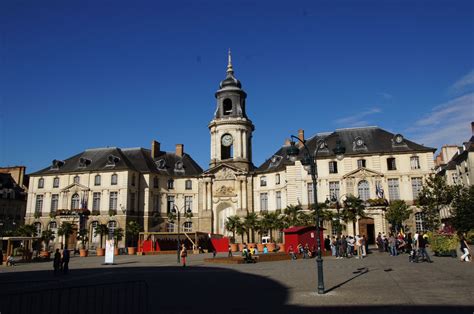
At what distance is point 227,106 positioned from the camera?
2304 inches

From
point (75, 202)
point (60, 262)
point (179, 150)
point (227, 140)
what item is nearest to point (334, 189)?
point (227, 140)

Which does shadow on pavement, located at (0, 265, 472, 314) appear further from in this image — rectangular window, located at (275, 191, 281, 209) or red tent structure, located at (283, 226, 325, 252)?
Answer: rectangular window, located at (275, 191, 281, 209)

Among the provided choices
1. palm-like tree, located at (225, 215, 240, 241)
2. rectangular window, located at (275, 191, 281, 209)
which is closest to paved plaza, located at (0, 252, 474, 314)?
palm-like tree, located at (225, 215, 240, 241)

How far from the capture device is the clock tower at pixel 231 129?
55812 millimetres

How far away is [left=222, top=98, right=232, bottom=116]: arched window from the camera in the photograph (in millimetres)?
57875

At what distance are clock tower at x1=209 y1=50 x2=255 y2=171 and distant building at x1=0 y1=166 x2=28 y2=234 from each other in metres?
31.8

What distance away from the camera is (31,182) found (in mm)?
55500

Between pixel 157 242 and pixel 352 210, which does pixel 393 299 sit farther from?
pixel 157 242

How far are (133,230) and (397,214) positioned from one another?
29.6 m

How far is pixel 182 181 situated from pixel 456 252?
40.0 m

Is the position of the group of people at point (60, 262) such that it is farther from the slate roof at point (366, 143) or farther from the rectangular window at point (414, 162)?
the rectangular window at point (414, 162)

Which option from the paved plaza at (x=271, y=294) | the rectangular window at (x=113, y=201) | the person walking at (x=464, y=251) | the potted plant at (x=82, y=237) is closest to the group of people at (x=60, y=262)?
the paved plaza at (x=271, y=294)

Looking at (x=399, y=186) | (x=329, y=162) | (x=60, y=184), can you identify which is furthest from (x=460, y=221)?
(x=60, y=184)

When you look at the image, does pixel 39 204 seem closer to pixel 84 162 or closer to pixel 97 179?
pixel 84 162
